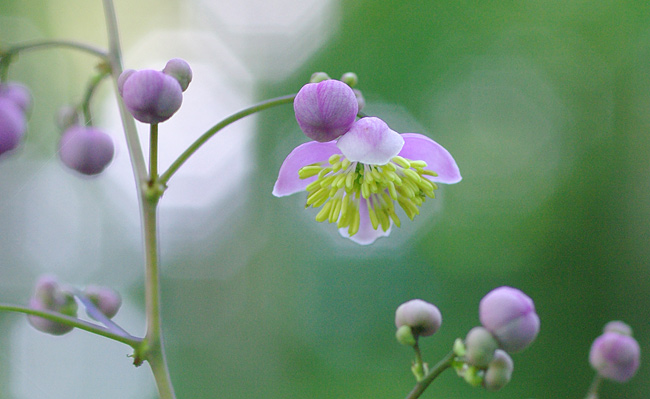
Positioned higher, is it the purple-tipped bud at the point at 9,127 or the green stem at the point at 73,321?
the purple-tipped bud at the point at 9,127

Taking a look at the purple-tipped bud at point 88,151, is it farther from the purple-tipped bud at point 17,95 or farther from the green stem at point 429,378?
the green stem at point 429,378

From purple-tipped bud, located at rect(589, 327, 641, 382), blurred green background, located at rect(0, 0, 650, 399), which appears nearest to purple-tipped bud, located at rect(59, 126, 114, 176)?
purple-tipped bud, located at rect(589, 327, 641, 382)

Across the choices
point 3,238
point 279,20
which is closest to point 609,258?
point 279,20

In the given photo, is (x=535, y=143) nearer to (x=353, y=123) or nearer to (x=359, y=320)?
(x=359, y=320)

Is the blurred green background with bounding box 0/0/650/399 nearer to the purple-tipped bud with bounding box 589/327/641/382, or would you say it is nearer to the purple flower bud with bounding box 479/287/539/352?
the purple-tipped bud with bounding box 589/327/641/382

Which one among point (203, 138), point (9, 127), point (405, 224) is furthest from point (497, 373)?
→ point (405, 224)

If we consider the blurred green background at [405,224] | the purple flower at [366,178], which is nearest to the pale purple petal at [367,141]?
the purple flower at [366,178]
